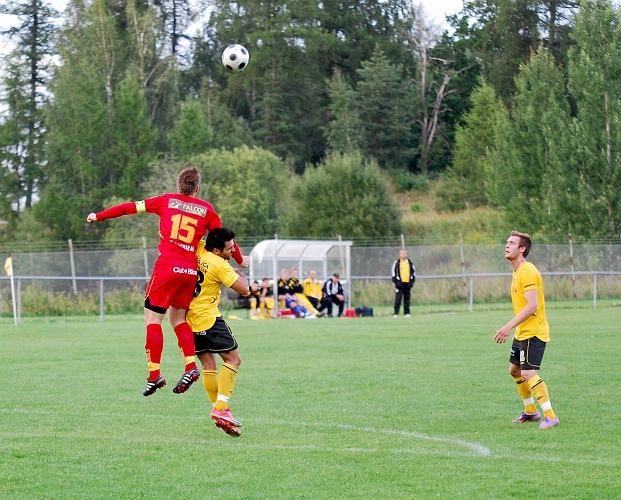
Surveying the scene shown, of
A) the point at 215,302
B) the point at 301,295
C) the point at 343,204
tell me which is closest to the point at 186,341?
the point at 215,302

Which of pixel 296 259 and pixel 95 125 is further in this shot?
pixel 95 125

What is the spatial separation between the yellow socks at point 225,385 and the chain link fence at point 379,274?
→ 2127 centimetres

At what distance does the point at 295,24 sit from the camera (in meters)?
61.8

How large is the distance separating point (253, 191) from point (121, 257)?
14769 mm

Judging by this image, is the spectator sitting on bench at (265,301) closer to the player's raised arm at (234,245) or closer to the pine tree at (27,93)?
Result: the player's raised arm at (234,245)

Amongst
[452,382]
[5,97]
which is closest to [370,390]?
[452,382]

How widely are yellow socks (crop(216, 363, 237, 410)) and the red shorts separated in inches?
27.4

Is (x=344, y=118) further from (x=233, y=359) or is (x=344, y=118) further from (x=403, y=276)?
(x=233, y=359)

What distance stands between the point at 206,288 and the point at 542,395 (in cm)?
330

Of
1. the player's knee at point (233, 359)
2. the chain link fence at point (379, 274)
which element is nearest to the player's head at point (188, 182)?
the player's knee at point (233, 359)

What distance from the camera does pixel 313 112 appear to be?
63.9 m

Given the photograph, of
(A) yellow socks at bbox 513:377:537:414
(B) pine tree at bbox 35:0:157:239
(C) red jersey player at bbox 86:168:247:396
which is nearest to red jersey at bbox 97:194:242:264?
(C) red jersey player at bbox 86:168:247:396

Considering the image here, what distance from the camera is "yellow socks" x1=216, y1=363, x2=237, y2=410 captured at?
26.6 ft

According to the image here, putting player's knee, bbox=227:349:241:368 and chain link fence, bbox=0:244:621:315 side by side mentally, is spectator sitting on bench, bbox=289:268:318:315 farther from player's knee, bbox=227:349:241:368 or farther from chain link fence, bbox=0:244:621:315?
player's knee, bbox=227:349:241:368
